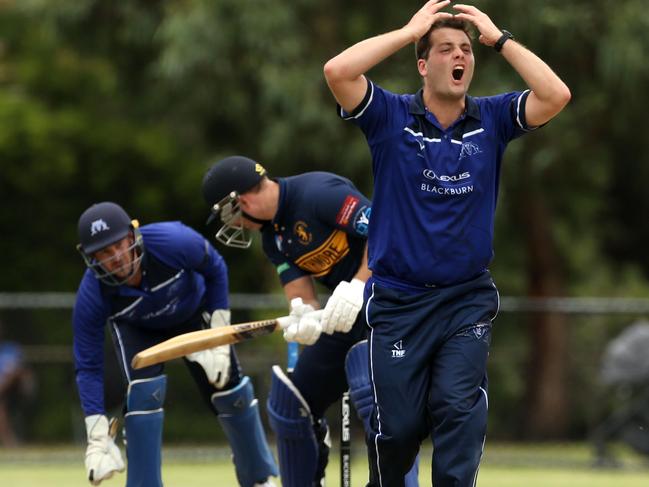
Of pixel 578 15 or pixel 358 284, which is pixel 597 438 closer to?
pixel 578 15

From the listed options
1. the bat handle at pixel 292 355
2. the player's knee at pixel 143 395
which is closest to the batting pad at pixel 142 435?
the player's knee at pixel 143 395

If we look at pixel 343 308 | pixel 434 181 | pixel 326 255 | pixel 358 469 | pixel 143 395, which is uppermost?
pixel 434 181

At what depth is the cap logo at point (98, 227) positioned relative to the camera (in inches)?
283

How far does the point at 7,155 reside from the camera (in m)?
15.2

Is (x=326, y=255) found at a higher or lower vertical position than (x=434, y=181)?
lower

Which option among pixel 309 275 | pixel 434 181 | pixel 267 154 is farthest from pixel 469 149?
→ pixel 267 154

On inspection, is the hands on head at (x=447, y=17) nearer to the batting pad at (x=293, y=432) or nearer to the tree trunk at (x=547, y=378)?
the batting pad at (x=293, y=432)

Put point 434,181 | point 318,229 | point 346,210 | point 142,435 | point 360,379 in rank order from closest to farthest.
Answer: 1. point 434,181
2. point 360,379
3. point 346,210
4. point 318,229
5. point 142,435

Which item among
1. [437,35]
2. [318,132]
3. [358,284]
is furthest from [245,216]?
[318,132]

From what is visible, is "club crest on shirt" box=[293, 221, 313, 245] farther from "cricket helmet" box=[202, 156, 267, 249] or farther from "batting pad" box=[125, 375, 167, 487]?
"batting pad" box=[125, 375, 167, 487]

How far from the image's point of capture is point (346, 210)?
695 cm

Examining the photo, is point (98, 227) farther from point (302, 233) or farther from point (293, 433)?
point (293, 433)

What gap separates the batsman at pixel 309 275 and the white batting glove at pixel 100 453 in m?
0.85

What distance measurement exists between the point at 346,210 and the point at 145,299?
1.31 metres
